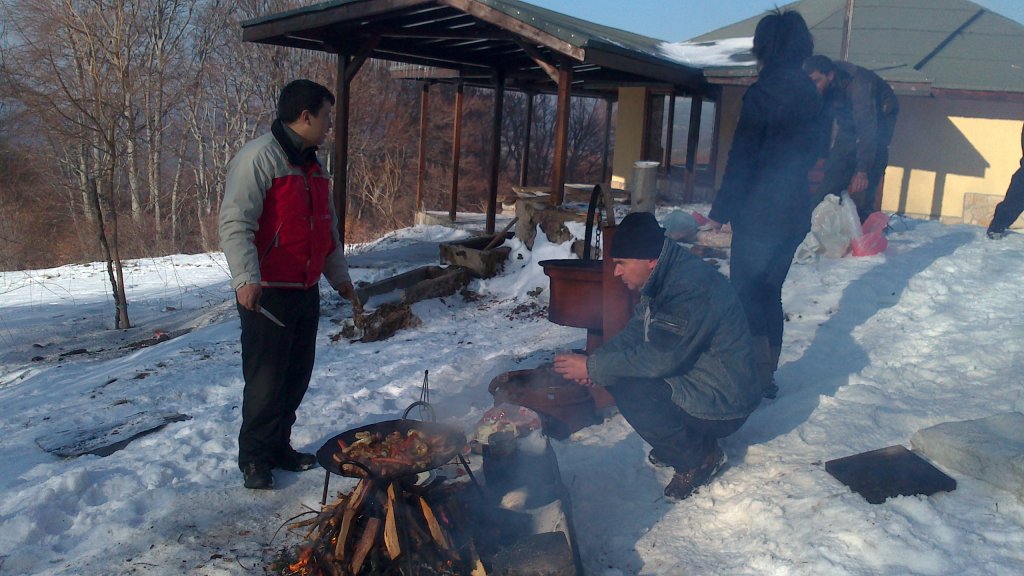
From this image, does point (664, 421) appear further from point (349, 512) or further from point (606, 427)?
point (349, 512)

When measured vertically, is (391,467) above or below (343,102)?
below

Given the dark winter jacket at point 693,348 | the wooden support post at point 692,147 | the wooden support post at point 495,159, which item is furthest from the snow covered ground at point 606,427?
the wooden support post at point 692,147

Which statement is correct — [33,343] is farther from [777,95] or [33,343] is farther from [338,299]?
[777,95]

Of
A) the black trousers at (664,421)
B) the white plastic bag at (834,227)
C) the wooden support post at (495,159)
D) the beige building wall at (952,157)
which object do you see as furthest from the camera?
the beige building wall at (952,157)

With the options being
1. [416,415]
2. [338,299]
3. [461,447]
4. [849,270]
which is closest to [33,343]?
[338,299]

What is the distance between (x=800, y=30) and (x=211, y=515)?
4036 millimetres

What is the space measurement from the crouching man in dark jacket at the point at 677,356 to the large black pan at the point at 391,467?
2.44 ft

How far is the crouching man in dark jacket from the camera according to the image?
3.29 m

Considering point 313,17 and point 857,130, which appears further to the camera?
point 313,17

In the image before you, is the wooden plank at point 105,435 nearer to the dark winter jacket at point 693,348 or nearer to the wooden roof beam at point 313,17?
the dark winter jacket at point 693,348

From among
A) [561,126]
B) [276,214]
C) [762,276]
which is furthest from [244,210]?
[561,126]

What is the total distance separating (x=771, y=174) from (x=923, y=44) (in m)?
11.6

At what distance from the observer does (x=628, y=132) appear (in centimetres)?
1617

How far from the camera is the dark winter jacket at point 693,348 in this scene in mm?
3291
